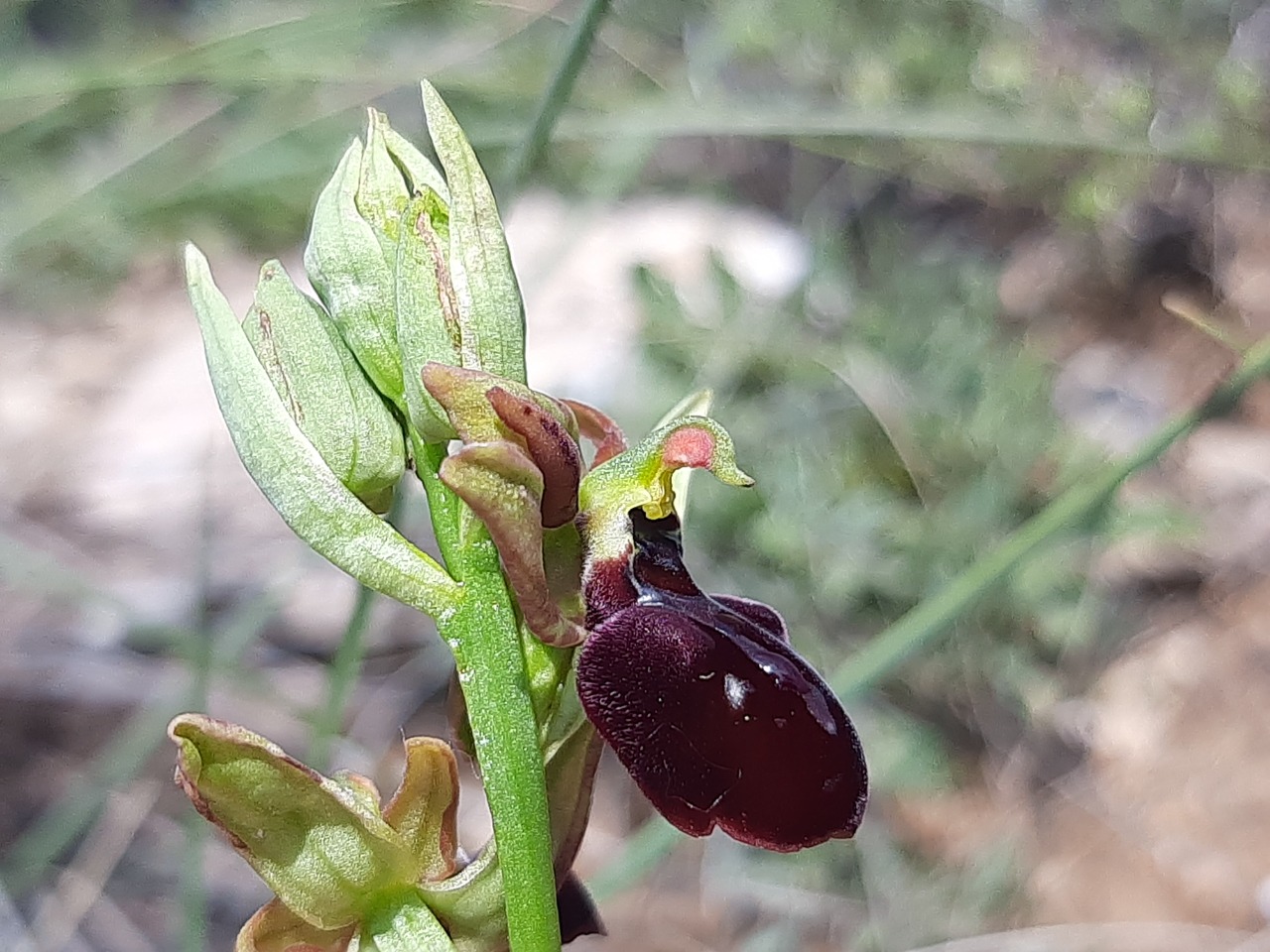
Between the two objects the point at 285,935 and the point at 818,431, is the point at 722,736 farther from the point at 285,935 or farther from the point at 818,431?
the point at 818,431

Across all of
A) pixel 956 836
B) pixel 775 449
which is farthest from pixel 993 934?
pixel 775 449

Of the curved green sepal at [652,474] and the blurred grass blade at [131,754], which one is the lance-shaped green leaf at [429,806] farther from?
the blurred grass blade at [131,754]

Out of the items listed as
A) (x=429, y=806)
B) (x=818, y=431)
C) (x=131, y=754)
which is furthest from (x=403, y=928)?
(x=818, y=431)

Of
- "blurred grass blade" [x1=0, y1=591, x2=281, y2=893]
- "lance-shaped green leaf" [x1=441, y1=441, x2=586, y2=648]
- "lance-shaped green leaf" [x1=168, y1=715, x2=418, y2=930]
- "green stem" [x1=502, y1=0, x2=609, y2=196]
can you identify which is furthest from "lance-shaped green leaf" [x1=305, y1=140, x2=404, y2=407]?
"blurred grass blade" [x1=0, y1=591, x2=281, y2=893]

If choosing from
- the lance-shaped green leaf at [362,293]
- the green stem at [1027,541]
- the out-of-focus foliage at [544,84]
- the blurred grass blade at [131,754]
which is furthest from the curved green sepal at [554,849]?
the out-of-focus foliage at [544,84]

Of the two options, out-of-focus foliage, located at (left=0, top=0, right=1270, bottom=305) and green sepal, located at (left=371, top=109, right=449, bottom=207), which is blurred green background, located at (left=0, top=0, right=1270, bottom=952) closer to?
out-of-focus foliage, located at (left=0, top=0, right=1270, bottom=305)

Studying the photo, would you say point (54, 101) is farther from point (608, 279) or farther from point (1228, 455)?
point (1228, 455)

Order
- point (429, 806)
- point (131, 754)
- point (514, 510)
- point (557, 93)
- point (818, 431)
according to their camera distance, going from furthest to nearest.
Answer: point (818, 431)
point (131, 754)
point (557, 93)
point (429, 806)
point (514, 510)
